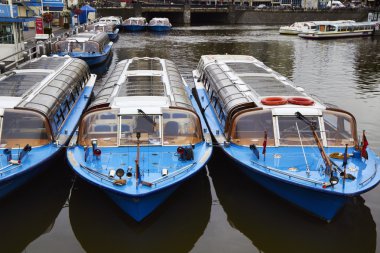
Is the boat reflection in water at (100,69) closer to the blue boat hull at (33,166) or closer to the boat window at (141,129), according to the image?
the blue boat hull at (33,166)

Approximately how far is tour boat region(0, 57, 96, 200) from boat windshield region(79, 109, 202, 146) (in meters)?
1.33

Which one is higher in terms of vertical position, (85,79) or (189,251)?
(85,79)

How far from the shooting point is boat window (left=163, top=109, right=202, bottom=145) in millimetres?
15723

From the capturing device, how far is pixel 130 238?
13102 mm

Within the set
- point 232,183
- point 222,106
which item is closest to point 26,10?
point 222,106

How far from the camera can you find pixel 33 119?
15.8 m

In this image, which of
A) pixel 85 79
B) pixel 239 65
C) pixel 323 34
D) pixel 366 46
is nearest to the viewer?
pixel 239 65

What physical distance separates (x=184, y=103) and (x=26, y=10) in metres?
31.5

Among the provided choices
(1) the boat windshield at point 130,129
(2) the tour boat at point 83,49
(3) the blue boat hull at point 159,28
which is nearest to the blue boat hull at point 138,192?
(1) the boat windshield at point 130,129

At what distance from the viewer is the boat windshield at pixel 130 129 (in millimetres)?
15500

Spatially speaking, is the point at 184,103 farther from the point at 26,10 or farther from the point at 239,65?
the point at 26,10

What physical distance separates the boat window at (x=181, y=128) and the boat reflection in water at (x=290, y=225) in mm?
2274

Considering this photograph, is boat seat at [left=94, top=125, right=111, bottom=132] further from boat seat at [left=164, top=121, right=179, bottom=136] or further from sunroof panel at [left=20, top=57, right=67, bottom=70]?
sunroof panel at [left=20, top=57, right=67, bottom=70]

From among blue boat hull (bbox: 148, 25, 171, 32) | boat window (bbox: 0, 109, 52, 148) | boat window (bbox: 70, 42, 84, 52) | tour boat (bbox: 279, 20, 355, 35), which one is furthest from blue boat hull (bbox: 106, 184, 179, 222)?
blue boat hull (bbox: 148, 25, 171, 32)
